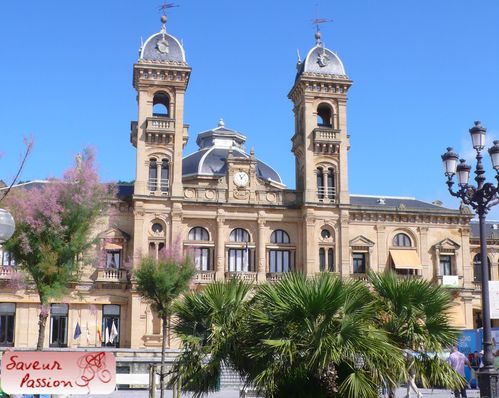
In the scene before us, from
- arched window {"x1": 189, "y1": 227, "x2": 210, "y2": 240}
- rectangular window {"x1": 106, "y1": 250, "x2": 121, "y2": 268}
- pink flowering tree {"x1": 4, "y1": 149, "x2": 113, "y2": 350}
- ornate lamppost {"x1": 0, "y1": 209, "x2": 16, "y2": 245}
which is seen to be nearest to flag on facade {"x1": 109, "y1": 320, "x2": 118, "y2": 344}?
rectangular window {"x1": 106, "y1": 250, "x2": 121, "y2": 268}

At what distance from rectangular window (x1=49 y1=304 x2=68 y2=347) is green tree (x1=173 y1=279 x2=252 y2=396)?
2830cm

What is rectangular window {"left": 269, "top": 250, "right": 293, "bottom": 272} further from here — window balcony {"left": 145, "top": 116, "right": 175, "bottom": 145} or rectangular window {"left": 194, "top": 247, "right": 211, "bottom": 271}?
window balcony {"left": 145, "top": 116, "right": 175, "bottom": 145}

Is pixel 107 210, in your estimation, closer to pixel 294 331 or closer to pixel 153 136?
pixel 294 331

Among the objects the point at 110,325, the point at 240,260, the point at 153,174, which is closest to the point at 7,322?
the point at 110,325

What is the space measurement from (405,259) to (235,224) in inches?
483

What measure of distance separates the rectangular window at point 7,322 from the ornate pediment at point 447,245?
1148 inches

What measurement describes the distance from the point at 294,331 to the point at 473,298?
132 ft

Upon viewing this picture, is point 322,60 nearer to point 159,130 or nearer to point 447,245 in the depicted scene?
point 159,130

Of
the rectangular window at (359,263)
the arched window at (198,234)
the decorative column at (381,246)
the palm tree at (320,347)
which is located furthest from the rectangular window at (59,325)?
the palm tree at (320,347)

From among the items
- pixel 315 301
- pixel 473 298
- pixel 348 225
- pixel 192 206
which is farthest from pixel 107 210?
pixel 473 298

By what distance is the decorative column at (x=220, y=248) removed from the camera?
150 ft

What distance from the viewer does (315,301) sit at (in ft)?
47.9

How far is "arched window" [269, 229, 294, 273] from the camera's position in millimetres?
47312

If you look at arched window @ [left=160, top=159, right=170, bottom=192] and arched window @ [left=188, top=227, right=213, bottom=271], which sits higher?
arched window @ [left=160, top=159, right=170, bottom=192]
